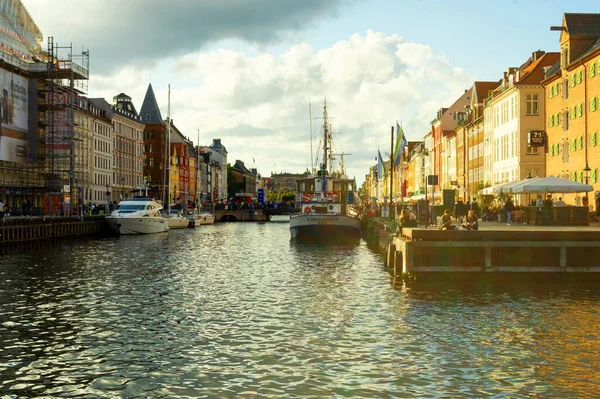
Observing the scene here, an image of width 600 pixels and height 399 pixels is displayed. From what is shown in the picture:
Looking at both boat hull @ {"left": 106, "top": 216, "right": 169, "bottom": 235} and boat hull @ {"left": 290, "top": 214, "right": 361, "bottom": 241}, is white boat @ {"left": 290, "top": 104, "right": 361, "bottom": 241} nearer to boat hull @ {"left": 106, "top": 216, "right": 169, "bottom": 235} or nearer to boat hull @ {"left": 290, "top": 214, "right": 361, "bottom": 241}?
boat hull @ {"left": 290, "top": 214, "right": 361, "bottom": 241}

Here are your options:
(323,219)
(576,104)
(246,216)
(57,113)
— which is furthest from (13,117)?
(246,216)

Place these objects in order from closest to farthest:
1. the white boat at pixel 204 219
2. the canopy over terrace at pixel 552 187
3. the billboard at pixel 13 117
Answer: the canopy over terrace at pixel 552 187, the billboard at pixel 13 117, the white boat at pixel 204 219

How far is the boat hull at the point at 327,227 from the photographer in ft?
242

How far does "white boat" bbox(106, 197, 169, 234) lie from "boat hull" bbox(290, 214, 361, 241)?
2435 cm

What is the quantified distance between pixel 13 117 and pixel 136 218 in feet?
70.3

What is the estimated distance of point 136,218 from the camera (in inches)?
3565

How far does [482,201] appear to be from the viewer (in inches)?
3127

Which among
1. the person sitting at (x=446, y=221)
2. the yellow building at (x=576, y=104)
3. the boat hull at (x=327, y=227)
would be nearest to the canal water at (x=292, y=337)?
the person sitting at (x=446, y=221)

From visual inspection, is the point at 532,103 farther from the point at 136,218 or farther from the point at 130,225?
the point at 130,225

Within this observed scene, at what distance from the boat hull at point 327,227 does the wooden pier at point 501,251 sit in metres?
37.5

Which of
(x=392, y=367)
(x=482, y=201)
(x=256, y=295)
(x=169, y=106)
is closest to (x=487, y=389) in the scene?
(x=392, y=367)

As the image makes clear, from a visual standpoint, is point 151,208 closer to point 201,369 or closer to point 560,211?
point 560,211

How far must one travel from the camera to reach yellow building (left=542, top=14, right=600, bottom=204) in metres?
68.2

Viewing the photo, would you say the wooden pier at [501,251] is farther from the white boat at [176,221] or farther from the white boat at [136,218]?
the white boat at [176,221]
